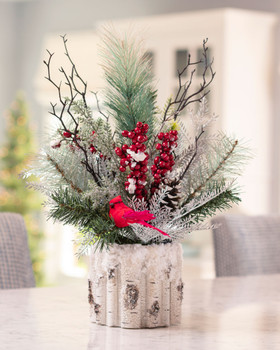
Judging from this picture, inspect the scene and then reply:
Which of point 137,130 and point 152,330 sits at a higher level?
point 137,130

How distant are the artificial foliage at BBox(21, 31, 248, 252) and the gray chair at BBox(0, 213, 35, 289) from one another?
22.3 inches

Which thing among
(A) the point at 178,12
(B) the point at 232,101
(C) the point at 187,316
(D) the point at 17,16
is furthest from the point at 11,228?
(D) the point at 17,16

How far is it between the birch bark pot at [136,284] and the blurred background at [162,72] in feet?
9.32

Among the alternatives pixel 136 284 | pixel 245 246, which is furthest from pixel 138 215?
pixel 245 246

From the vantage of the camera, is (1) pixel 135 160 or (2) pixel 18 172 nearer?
(1) pixel 135 160

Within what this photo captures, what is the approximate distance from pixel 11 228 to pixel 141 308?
0.69 meters

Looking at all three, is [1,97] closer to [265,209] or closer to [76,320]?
[265,209]

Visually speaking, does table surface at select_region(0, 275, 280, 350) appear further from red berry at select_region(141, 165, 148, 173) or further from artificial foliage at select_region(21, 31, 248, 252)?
red berry at select_region(141, 165, 148, 173)

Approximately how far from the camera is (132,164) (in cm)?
108

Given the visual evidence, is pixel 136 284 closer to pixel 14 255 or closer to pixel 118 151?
pixel 118 151

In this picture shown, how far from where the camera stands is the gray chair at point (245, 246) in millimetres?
1987

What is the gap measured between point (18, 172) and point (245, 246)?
13.9ft

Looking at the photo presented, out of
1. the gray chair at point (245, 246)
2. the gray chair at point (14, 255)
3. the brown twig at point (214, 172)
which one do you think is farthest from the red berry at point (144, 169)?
the gray chair at point (245, 246)

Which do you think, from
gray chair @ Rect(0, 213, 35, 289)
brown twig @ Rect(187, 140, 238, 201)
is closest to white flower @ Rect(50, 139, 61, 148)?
brown twig @ Rect(187, 140, 238, 201)
